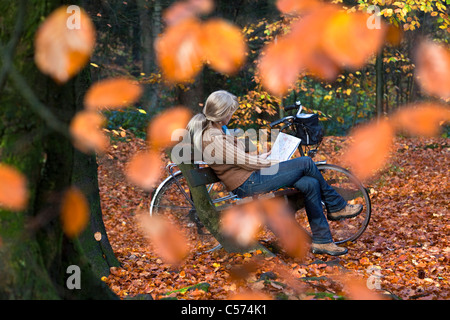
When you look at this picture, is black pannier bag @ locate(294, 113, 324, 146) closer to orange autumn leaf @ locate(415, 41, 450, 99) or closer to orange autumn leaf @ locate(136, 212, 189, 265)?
orange autumn leaf @ locate(136, 212, 189, 265)

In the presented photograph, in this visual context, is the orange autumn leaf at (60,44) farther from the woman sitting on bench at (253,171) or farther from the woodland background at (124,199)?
the woman sitting on bench at (253,171)

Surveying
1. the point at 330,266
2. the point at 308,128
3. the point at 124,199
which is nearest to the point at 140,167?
the point at 124,199

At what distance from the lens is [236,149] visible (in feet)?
13.0

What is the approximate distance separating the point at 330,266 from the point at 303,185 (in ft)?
2.44

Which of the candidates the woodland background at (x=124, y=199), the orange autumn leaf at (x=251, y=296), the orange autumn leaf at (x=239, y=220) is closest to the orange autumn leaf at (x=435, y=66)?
the woodland background at (x=124, y=199)

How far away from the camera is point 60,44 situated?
194 centimetres

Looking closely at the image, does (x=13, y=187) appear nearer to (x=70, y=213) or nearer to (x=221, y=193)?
(x=70, y=213)

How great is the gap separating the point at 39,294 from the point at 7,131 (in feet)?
2.63

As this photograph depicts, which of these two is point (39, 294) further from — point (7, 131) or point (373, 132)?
point (373, 132)

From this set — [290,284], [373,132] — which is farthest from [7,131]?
[290,284]

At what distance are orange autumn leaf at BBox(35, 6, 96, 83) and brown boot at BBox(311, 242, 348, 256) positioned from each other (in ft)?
9.67

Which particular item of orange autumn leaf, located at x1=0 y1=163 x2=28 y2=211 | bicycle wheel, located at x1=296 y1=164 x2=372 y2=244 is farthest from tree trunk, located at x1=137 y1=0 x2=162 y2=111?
orange autumn leaf, located at x1=0 y1=163 x2=28 y2=211
